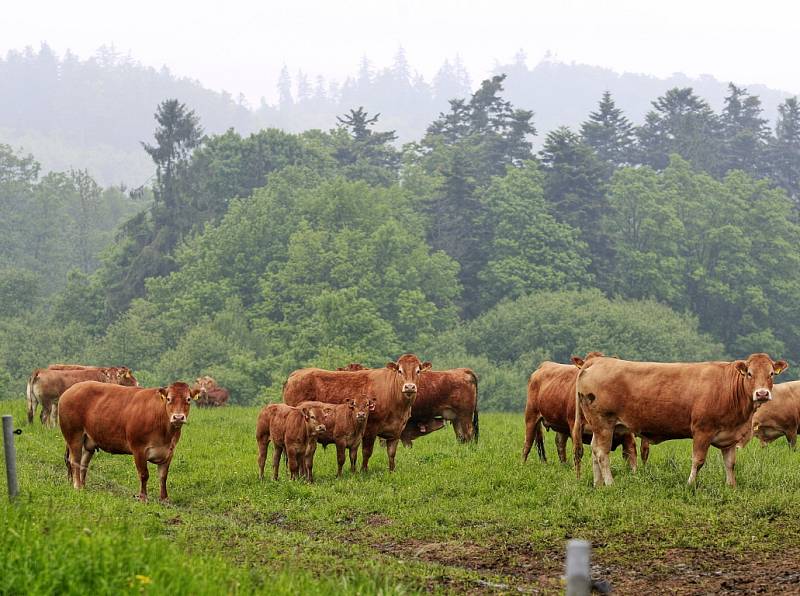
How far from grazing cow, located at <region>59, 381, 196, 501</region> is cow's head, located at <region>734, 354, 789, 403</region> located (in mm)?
8707

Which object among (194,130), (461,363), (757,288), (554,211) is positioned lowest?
(461,363)

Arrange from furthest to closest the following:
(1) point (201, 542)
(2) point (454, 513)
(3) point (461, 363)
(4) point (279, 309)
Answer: (4) point (279, 309) → (3) point (461, 363) → (2) point (454, 513) → (1) point (201, 542)

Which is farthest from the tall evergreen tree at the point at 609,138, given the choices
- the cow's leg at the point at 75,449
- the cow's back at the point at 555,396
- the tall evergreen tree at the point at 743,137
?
the cow's leg at the point at 75,449

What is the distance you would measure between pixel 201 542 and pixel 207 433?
43.6ft

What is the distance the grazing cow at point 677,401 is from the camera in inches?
663

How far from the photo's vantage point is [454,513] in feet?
51.4

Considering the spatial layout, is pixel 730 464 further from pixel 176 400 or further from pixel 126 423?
pixel 126 423

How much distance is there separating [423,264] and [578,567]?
74.1 meters

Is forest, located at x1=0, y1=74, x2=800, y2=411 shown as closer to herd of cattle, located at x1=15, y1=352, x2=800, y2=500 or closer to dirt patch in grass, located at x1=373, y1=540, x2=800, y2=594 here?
herd of cattle, located at x1=15, y1=352, x2=800, y2=500

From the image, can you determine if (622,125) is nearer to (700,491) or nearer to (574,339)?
(574,339)

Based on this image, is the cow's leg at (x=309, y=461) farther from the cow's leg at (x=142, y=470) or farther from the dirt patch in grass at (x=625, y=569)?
the dirt patch in grass at (x=625, y=569)

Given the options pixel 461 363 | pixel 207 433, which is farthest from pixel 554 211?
pixel 207 433

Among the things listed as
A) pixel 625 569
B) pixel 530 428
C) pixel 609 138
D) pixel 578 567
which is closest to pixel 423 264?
pixel 609 138

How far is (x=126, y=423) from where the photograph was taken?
57.7 feet
